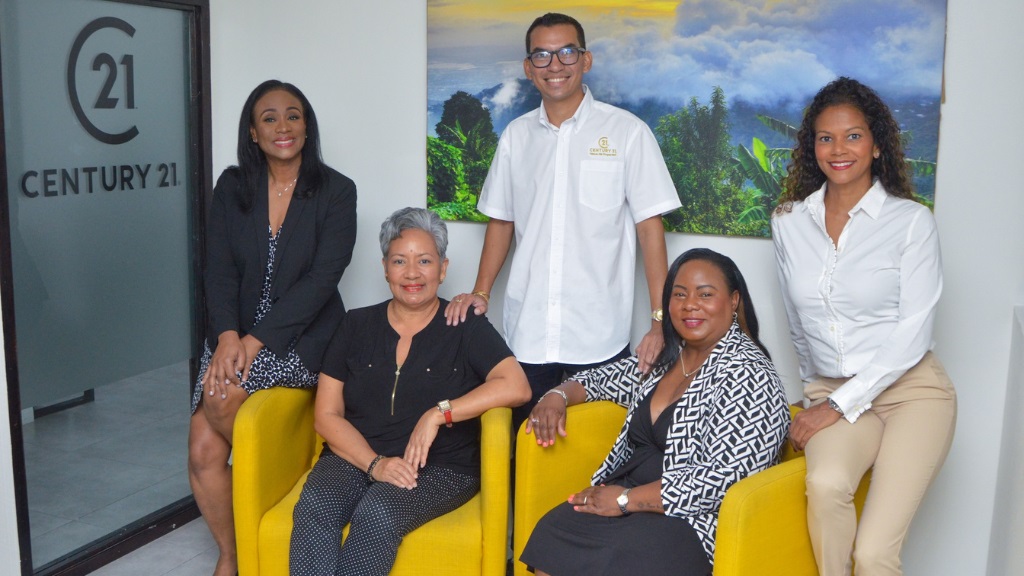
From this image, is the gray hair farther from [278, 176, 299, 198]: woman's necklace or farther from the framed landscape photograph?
the framed landscape photograph

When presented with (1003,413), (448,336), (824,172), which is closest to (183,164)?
(448,336)

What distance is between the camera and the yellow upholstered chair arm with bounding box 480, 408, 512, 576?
112 inches

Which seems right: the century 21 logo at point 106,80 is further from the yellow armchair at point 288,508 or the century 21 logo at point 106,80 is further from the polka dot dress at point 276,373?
the yellow armchair at point 288,508

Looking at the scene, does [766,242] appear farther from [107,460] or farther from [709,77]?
[107,460]

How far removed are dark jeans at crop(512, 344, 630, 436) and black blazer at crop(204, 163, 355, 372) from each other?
71 cm

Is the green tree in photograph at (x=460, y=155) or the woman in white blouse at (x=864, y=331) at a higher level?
the green tree in photograph at (x=460, y=155)

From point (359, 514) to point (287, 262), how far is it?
0.99 metres

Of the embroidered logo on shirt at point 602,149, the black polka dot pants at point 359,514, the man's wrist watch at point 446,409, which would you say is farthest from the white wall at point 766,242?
the black polka dot pants at point 359,514

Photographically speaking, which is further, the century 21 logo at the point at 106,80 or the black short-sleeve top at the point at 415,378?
the century 21 logo at the point at 106,80

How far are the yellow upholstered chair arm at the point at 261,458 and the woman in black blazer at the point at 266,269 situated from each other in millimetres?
Result: 150

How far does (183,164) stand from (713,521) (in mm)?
2564

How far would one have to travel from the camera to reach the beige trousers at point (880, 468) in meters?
2.52

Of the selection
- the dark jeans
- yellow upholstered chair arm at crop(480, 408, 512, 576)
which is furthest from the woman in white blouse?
yellow upholstered chair arm at crop(480, 408, 512, 576)

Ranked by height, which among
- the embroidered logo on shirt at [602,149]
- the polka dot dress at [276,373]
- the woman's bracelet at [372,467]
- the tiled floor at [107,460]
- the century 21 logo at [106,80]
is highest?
the century 21 logo at [106,80]
